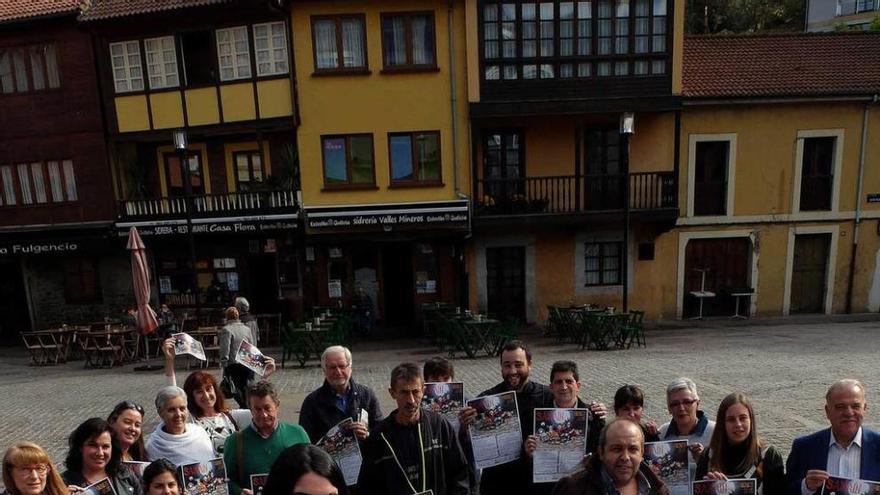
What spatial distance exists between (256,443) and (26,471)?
51.9 inches

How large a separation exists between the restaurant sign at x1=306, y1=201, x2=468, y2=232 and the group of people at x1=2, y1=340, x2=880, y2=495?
1038cm

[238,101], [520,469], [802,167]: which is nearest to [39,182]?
[238,101]

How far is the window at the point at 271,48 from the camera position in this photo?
14.2 m

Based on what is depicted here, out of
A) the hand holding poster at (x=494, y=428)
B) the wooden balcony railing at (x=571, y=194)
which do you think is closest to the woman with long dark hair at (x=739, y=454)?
the hand holding poster at (x=494, y=428)

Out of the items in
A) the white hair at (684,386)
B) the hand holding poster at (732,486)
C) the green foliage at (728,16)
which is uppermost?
the green foliage at (728,16)

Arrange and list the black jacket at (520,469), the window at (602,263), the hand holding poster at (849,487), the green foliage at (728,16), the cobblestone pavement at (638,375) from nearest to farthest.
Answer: the hand holding poster at (849,487) < the black jacket at (520,469) < the cobblestone pavement at (638,375) < the window at (602,263) < the green foliage at (728,16)

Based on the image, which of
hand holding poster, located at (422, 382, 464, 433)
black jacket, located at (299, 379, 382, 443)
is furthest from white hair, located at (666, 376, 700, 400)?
black jacket, located at (299, 379, 382, 443)

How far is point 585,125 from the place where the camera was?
51.0 feet

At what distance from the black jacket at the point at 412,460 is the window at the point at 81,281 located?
1724 cm

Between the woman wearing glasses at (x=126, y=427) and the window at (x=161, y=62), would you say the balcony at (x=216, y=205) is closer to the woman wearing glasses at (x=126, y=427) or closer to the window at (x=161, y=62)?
the window at (x=161, y=62)

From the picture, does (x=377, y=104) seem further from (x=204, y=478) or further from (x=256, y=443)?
(x=204, y=478)

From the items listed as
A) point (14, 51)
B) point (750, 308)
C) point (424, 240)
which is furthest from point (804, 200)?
point (14, 51)

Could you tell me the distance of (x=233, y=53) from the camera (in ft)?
47.6

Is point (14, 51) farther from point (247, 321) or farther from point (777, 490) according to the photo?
point (777, 490)
